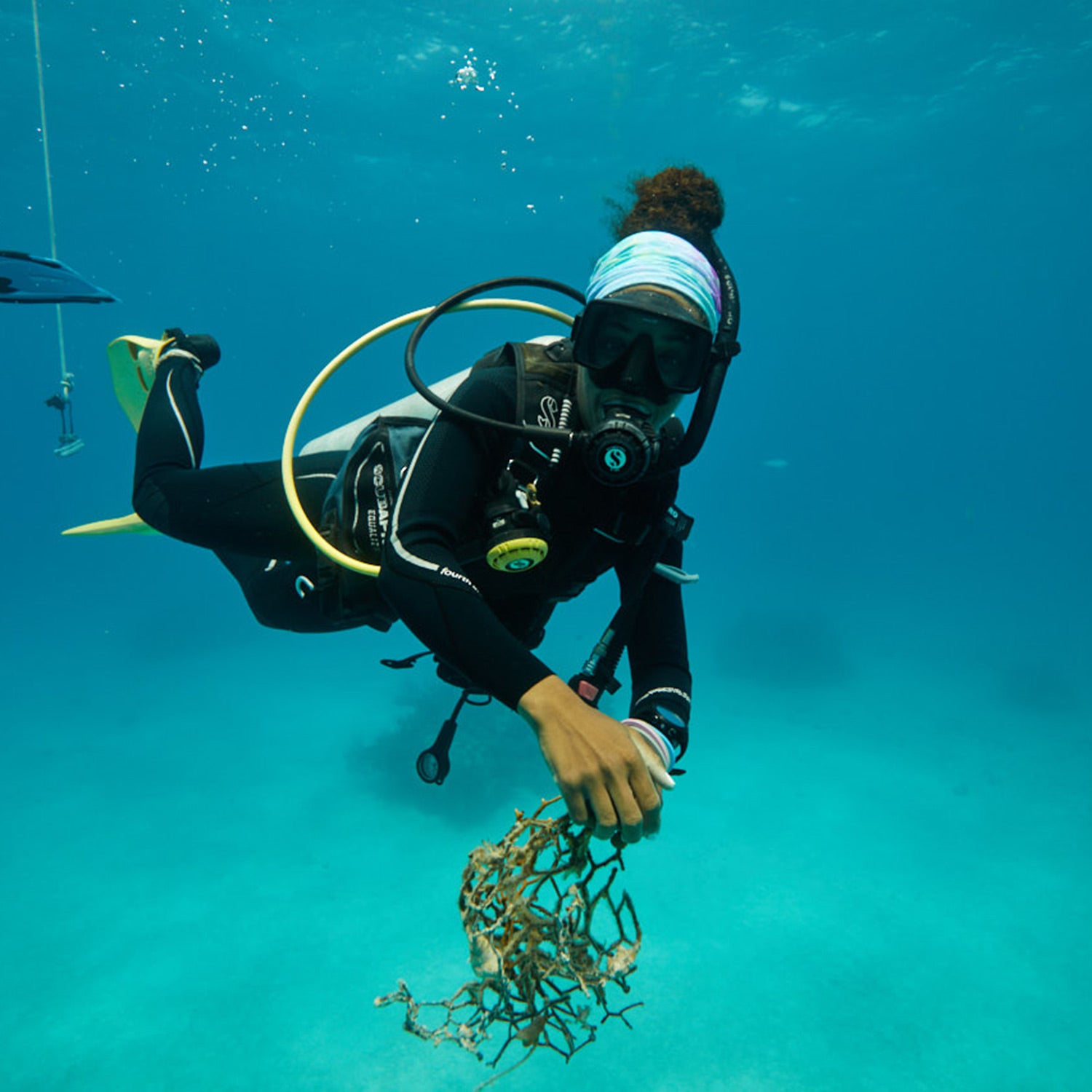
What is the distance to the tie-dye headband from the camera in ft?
7.86

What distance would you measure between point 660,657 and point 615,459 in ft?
3.12

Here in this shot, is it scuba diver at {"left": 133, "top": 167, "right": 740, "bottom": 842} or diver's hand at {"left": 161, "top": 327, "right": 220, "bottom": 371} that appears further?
diver's hand at {"left": 161, "top": 327, "right": 220, "bottom": 371}

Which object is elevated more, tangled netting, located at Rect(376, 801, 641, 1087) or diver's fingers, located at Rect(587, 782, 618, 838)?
diver's fingers, located at Rect(587, 782, 618, 838)

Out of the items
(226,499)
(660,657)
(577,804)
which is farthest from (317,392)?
(577,804)

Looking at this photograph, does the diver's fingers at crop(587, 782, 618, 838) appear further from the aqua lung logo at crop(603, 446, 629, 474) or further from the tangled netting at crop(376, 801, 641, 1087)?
the aqua lung logo at crop(603, 446, 629, 474)

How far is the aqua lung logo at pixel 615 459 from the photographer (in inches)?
86.3

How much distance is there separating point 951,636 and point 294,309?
65.2 metres

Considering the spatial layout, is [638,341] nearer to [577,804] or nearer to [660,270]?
[660,270]

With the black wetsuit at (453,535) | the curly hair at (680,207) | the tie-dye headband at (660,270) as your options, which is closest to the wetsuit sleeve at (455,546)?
the black wetsuit at (453,535)

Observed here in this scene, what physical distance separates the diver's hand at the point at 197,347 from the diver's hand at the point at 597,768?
12.4 feet

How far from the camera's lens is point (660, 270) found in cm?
241

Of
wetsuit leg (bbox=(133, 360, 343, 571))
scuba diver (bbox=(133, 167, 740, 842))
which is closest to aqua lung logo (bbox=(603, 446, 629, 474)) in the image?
scuba diver (bbox=(133, 167, 740, 842))

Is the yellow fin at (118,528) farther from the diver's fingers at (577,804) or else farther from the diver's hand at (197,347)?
the diver's fingers at (577,804)

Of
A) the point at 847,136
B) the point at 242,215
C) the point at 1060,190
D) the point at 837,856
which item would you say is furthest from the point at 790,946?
the point at 242,215
